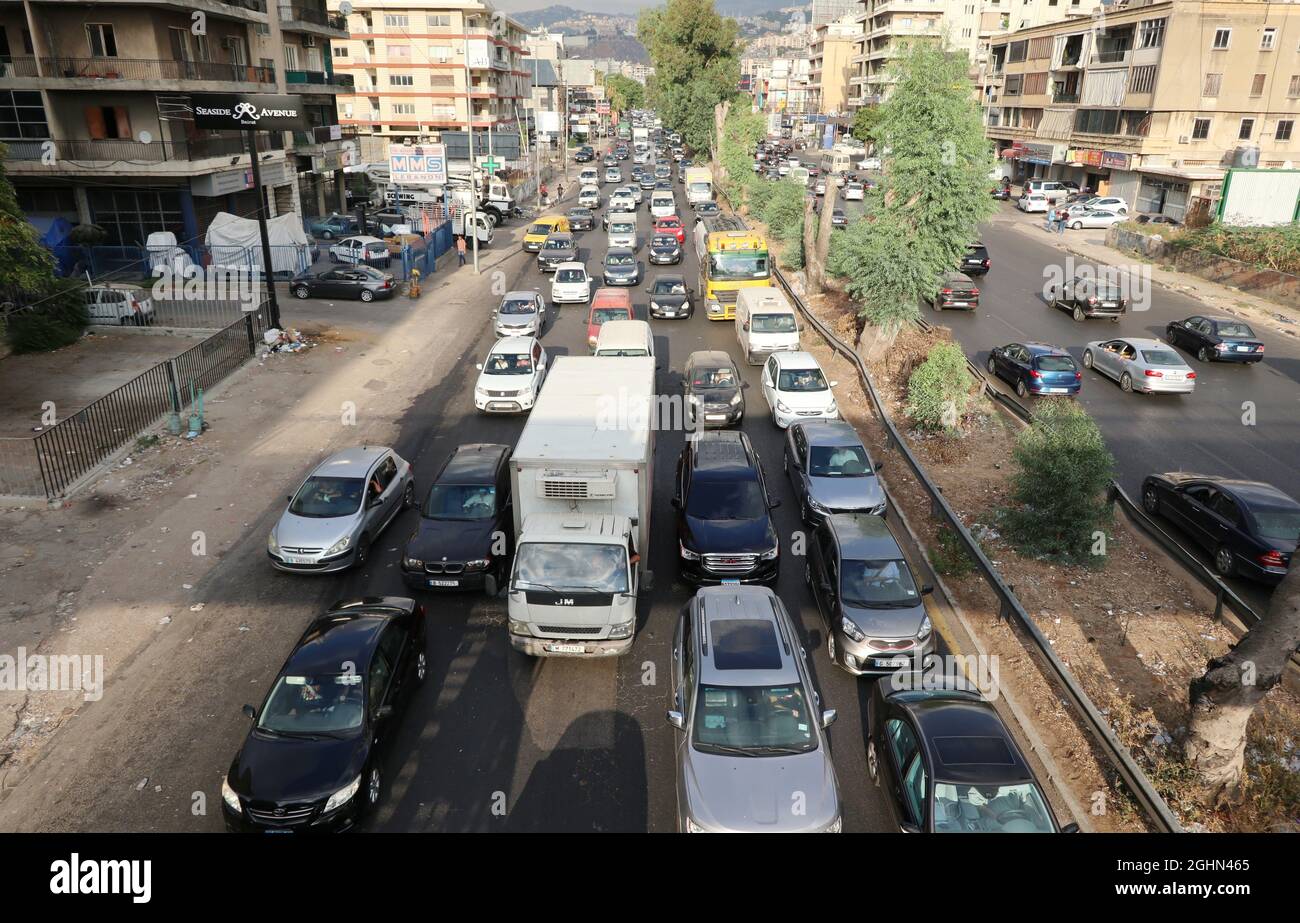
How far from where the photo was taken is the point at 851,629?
38.4 feet

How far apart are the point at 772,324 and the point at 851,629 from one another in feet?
50.2

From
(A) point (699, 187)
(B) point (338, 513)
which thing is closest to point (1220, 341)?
(B) point (338, 513)

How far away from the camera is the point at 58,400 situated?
22.1 meters

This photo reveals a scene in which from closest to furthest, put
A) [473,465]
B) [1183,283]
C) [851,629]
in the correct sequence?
[851,629] < [473,465] < [1183,283]

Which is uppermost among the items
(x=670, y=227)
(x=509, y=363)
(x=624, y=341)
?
(x=670, y=227)

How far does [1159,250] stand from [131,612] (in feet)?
152

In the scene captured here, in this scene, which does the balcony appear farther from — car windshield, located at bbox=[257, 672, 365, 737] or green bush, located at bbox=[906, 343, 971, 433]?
car windshield, located at bbox=[257, 672, 365, 737]

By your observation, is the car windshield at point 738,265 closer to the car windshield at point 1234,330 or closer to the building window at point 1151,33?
the car windshield at point 1234,330

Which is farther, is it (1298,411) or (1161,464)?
(1298,411)

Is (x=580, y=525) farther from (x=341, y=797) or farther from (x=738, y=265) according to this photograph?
(x=738, y=265)

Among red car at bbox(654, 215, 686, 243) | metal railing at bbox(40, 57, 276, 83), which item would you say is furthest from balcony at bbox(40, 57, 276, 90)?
red car at bbox(654, 215, 686, 243)

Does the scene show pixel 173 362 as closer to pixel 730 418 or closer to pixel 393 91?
pixel 730 418

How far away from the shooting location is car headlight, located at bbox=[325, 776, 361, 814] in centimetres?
889
